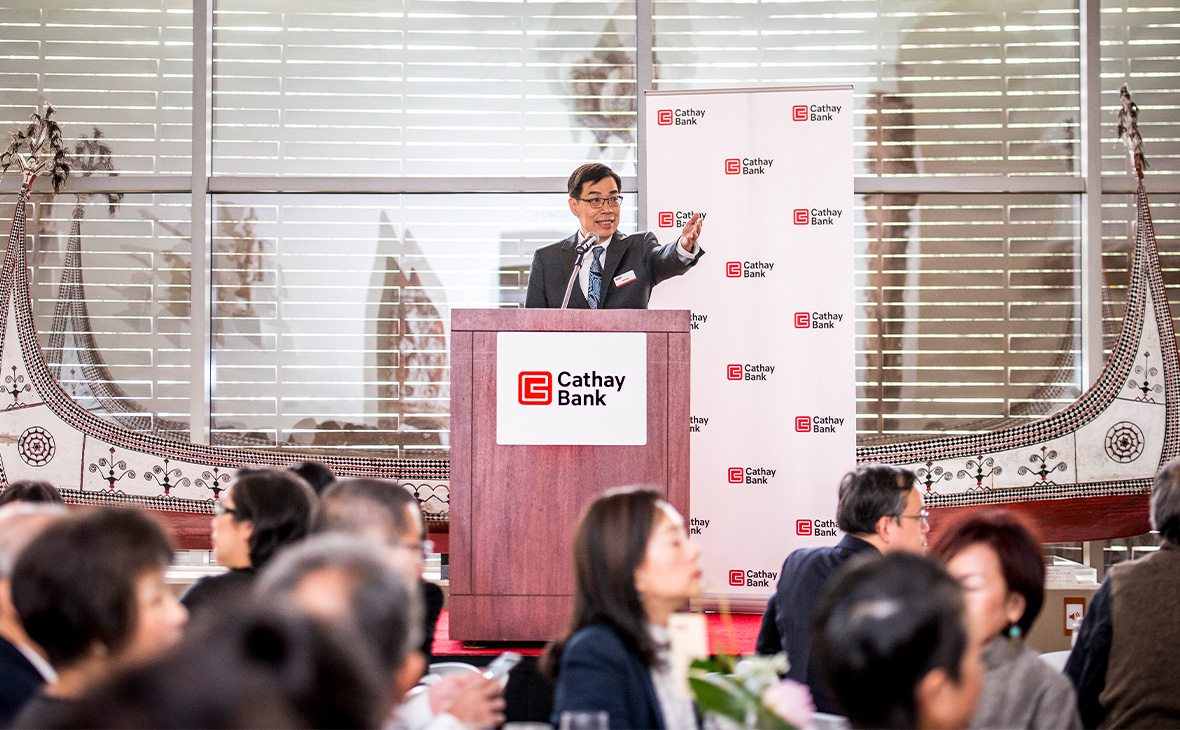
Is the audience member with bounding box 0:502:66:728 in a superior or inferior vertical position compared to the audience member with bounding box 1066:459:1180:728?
superior

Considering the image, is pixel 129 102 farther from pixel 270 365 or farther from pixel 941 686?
pixel 941 686

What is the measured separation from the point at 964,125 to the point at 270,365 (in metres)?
4.09

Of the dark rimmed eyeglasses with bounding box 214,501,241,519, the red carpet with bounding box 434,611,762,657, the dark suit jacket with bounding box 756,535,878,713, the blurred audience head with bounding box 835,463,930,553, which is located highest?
the dark rimmed eyeglasses with bounding box 214,501,241,519

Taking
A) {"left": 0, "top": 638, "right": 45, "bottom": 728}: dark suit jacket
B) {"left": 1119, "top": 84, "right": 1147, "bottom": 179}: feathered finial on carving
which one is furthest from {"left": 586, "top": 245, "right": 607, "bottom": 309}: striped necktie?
{"left": 1119, "top": 84, "right": 1147, "bottom": 179}: feathered finial on carving

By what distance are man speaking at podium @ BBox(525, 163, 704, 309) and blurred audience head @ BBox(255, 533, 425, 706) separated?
9.67ft

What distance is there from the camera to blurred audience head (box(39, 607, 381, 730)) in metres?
0.80

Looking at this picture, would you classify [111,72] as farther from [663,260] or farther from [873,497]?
[873,497]

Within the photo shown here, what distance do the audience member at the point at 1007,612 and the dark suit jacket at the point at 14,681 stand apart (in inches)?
65.3

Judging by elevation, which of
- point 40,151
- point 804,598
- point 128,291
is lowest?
point 804,598

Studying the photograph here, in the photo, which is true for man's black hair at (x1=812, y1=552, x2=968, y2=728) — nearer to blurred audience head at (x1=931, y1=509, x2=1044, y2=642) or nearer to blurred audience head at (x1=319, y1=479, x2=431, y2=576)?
blurred audience head at (x1=931, y1=509, x2=1044, y2=642)

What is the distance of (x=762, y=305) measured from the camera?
Result: 4.83 meters

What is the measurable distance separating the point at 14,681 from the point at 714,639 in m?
2.95

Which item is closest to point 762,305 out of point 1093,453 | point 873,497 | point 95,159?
point 1093,453

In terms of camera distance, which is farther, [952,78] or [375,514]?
[952,78]
